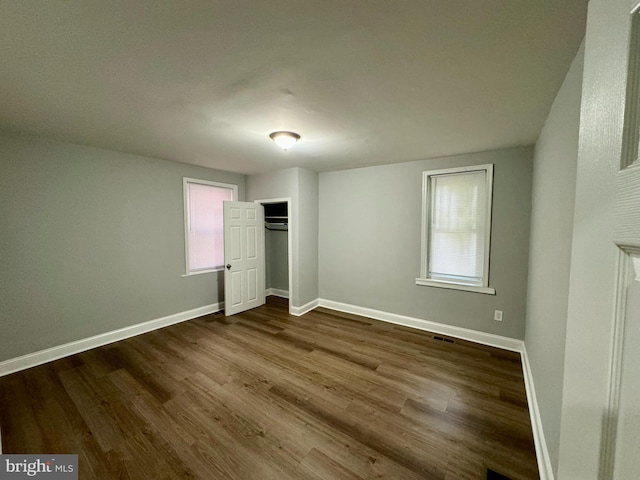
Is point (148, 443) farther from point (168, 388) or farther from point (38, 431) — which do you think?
point (38, 431)

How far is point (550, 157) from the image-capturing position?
1.86 m

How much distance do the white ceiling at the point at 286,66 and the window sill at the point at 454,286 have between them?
1.75 m

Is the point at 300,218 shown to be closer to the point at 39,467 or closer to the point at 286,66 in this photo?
the point at 286,66

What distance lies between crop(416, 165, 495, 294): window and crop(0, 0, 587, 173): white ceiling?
2.43ft

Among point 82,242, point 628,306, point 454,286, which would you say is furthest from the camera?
point 454,286

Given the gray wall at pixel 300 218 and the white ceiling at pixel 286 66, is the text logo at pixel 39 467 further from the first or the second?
the gray wall at pixel 300 218

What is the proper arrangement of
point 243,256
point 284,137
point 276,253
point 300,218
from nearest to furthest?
1. point 284,137
2. point 300,218
3. point 243,256
4. point 276,253

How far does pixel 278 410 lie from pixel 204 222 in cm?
317

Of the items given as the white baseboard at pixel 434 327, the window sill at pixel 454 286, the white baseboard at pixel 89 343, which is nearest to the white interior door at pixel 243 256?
the white baseboard at pixel 89 343

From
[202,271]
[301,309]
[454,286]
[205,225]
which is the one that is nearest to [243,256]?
[202,271]

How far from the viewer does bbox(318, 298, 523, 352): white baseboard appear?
9.76ft

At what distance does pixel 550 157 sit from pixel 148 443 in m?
3.55

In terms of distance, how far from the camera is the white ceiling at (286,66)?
111cm

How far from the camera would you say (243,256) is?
427cm
